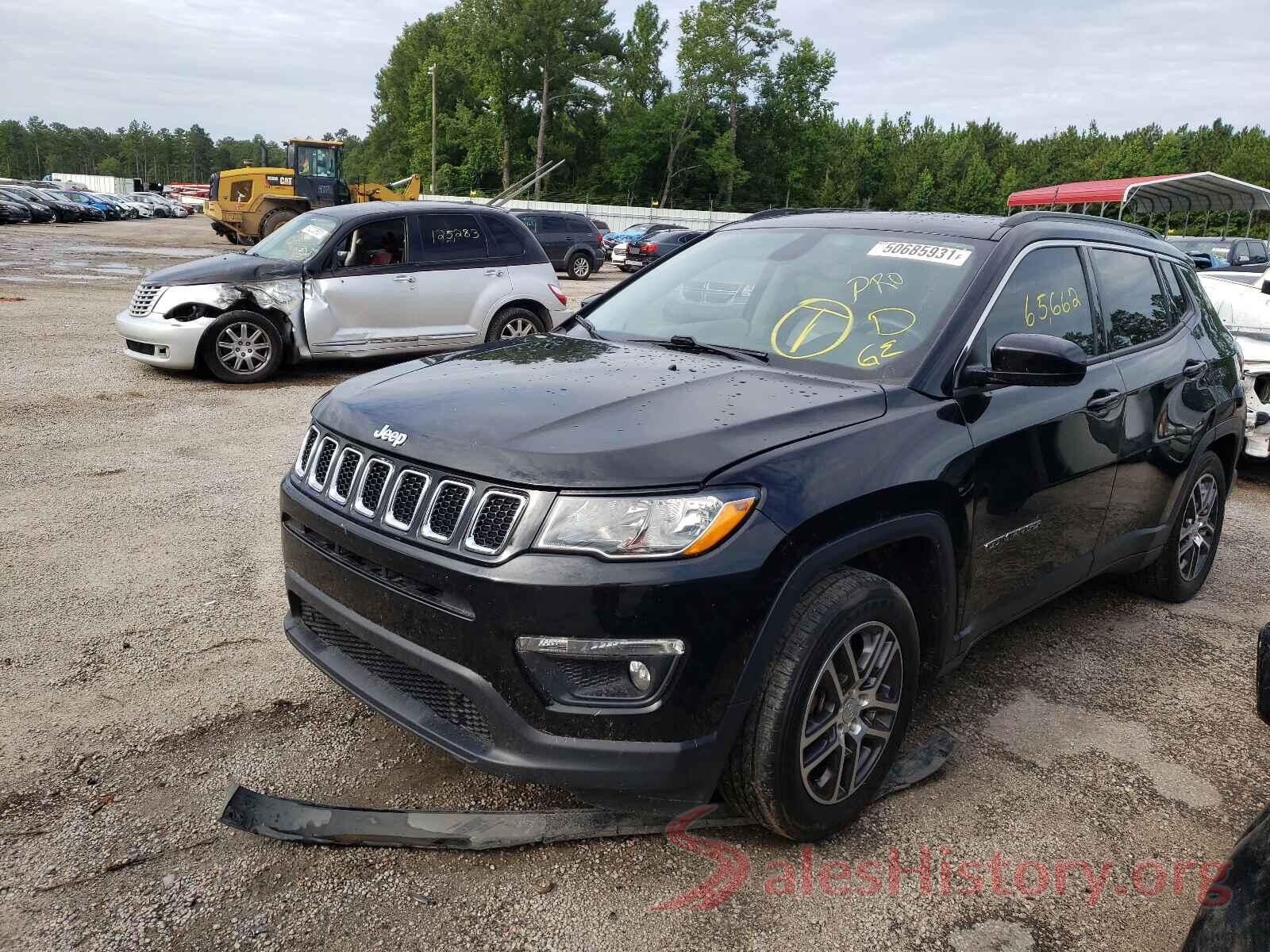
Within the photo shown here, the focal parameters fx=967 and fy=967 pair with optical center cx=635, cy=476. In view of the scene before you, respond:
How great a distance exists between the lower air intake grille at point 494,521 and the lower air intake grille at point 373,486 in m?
0.37

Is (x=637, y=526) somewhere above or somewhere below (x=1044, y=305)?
below

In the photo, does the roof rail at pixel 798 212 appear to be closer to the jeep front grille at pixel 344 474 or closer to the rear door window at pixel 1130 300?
the rear door window at pixel 1130 300

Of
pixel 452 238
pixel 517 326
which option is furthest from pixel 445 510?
pixel 517 326

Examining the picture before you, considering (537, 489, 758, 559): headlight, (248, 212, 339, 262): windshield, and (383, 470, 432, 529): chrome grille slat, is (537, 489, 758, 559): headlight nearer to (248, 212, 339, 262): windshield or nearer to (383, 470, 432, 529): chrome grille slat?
(383, 470, 432, 529): chrome grille slat

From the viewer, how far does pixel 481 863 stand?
2.60 m

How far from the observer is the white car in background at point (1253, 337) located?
7020 mm

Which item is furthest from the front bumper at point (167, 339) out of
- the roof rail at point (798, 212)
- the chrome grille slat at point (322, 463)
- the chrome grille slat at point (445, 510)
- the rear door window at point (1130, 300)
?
the rear door window at point (1130, 300)

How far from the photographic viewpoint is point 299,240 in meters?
9.44

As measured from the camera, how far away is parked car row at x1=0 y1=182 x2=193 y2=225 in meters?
44.0

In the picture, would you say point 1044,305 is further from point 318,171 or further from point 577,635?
point 318,171

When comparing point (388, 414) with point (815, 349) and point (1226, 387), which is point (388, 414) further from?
A: point (1226, 387)

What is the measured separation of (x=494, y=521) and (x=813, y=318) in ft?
5.11

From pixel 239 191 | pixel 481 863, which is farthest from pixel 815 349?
pixel 239 191

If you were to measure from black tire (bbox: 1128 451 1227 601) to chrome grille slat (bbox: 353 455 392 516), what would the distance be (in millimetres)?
3591
